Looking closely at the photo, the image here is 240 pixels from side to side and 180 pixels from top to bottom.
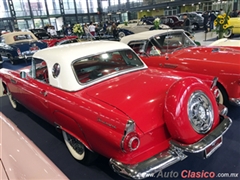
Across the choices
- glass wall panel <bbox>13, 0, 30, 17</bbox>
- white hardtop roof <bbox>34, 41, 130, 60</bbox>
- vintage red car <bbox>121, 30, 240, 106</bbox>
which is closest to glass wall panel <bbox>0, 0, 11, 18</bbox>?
glass wall panel <bbox>13, 0, 30, 17</bbox>

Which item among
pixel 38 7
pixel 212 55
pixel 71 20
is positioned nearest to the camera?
pixel 212 55

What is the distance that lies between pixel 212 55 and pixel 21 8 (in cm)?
2968

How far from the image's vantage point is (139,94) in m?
2.21

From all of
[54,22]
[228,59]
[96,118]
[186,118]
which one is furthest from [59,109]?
[54,22]

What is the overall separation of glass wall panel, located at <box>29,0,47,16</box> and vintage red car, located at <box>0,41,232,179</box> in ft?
97.9

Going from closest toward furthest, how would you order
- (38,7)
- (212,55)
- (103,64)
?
(103,64)
(212,55)
(38,7)

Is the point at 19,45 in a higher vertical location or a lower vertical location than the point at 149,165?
higher

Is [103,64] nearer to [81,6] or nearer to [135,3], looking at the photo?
[135,3]

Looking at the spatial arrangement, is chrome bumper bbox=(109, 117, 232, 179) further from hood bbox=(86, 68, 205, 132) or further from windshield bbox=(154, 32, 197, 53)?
windshield bbox=(154, 32, 197, 53)

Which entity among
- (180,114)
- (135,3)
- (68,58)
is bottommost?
(180,114)

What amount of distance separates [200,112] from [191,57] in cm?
212

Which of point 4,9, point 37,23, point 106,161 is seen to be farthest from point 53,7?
point 106,161

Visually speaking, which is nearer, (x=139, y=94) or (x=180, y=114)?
(x=180, y=114)

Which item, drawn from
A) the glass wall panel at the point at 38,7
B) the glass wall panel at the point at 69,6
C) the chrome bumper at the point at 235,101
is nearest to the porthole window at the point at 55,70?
the chrome bumper at the point at 235,101
